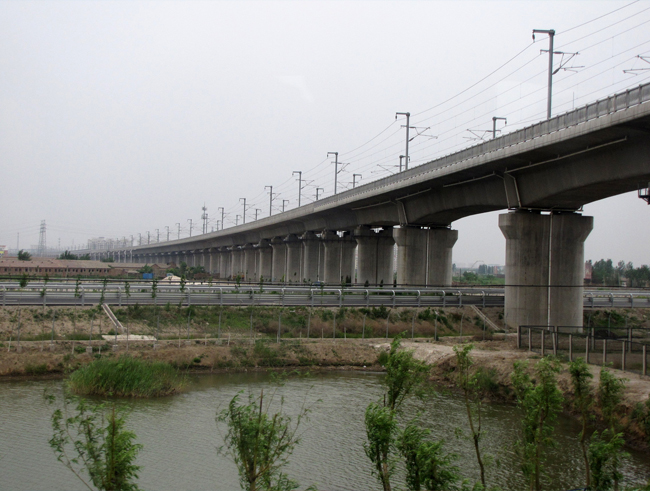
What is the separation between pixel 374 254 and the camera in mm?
73250

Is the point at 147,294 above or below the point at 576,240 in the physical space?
below

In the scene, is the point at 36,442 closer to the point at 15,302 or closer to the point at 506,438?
the point at 506,438

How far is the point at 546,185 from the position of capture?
39.8 metres

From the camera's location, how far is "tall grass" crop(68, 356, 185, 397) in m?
25.2

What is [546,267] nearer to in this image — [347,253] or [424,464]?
[424,464]

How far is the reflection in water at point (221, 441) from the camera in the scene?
55.3 feet

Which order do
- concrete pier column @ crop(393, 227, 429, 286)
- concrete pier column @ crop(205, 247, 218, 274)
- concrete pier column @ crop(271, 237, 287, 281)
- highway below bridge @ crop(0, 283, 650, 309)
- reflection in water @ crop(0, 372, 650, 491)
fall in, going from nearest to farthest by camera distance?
reflection in water @ crop(0, 372, 650, 491)
highway below bridge @ crop(0, 283, 650, 309)
concrete pier column @ crop(393, 227, 429, 286)
concrete pier column @ crop(271, 237, 287, 281)
concrete pier column @ crop(205, 247, 218, 274)

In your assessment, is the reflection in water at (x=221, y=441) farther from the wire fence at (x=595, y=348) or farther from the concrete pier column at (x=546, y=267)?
the concrete pier column at (x=546, y=267)

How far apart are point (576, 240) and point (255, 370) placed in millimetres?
23419

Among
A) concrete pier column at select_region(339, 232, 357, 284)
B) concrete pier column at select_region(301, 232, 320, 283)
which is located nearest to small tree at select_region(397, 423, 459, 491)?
concrete pier column at select_region(339, 232, 357, 284)

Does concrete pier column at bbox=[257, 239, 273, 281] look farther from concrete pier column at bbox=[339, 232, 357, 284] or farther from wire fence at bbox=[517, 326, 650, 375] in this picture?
wire fence at bbox=[517, 326, 650, 375]

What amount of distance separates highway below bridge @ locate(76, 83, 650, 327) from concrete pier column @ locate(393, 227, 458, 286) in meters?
0.10

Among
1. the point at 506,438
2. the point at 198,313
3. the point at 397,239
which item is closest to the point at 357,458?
the point at 506,438

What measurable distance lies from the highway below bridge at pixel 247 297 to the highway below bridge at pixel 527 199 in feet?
23.0
